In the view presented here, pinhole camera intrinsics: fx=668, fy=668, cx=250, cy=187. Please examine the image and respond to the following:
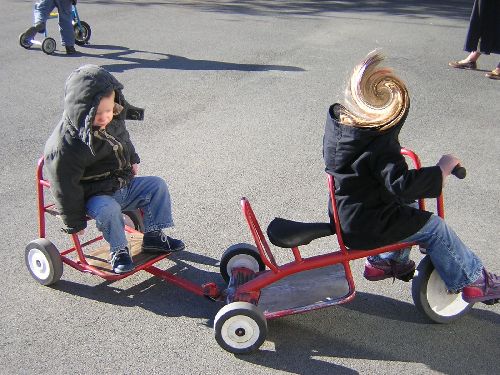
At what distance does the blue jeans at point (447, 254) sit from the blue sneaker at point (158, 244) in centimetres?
132

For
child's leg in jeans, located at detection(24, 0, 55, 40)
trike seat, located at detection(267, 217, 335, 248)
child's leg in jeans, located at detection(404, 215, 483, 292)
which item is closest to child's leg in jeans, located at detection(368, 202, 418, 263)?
child's leg in jeans, located at detection(404, 215, 483, 292)

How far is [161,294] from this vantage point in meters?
3.75

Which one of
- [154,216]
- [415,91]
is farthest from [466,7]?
[154,216]

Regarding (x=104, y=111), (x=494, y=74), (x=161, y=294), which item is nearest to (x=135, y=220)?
(x=161, y=294)

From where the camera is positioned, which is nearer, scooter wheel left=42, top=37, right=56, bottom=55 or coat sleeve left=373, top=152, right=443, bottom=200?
coat sleeve left=373, top=152, right=443, bottom=200

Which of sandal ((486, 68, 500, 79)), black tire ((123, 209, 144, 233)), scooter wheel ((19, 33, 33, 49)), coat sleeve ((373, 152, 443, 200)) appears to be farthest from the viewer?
scooter wheel ((19, 33, 33, 49))

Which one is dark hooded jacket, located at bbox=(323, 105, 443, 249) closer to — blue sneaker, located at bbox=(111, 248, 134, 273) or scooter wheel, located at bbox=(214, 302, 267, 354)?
scooter wheel, located at bbox=(214, 302, 267, 354)

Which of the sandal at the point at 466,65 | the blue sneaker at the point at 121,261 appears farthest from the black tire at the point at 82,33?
the blue sneaker at the point at 121,261

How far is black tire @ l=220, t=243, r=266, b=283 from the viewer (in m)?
3.68

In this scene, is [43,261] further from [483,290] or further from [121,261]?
[483,290]

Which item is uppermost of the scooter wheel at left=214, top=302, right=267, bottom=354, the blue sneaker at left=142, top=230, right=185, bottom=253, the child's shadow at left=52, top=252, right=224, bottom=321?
the blue sneaker at left=142, top=230, right=185, bottom=253

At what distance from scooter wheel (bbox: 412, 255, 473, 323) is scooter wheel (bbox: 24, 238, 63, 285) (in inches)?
75.7

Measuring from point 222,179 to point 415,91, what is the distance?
3220mm

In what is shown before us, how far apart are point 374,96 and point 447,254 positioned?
87 cm
